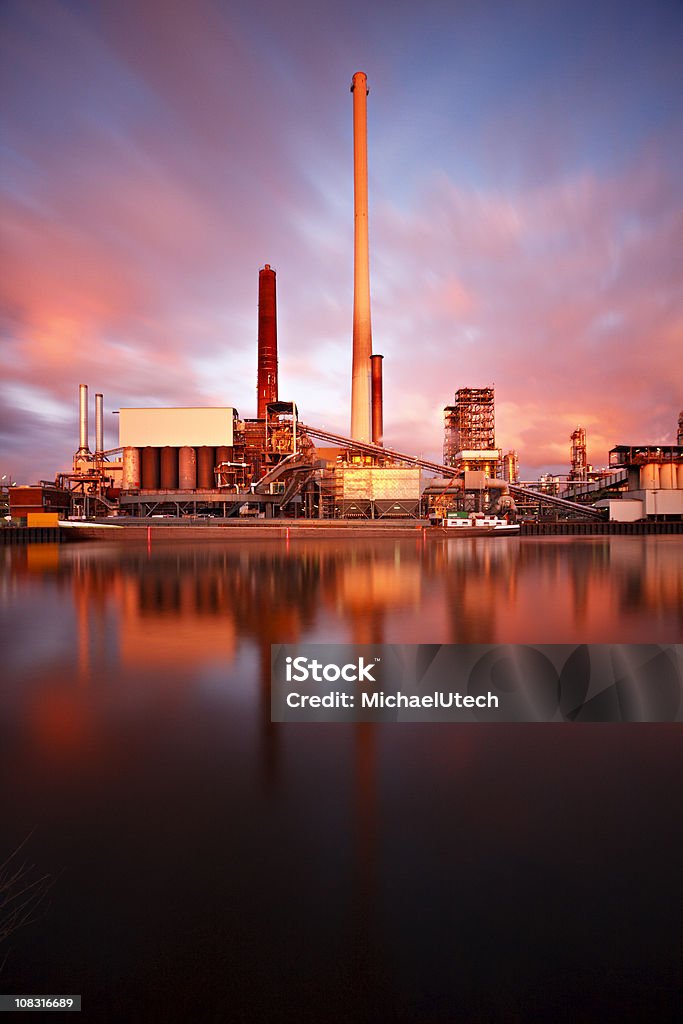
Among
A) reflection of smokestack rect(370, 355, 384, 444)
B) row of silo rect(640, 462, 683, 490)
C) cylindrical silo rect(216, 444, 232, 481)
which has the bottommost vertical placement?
row of silo rect(640, 462, 683, 490)

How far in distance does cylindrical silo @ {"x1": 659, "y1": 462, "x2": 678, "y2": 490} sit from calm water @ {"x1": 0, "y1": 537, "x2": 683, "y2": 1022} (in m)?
62.6

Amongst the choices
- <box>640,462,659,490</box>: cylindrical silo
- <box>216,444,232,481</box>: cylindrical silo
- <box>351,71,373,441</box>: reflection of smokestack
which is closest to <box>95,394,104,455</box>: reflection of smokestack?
<box>216,444,232,481</box>: cylindrical silo

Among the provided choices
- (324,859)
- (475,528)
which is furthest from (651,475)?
(324,859)

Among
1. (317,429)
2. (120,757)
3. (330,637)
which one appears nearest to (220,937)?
(120,757)

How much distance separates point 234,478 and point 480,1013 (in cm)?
5790

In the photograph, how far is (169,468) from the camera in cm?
5969

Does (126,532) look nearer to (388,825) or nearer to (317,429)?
(317,429)

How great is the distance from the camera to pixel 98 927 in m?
2.15

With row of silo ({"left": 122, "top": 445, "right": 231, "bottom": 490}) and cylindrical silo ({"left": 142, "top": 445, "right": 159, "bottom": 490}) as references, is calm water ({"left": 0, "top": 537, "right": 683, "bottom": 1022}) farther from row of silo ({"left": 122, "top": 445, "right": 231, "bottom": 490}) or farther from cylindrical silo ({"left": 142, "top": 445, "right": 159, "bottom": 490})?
cylindrical silo ({"left": 142, "top": 445, "right": 159, "bottom": 490})

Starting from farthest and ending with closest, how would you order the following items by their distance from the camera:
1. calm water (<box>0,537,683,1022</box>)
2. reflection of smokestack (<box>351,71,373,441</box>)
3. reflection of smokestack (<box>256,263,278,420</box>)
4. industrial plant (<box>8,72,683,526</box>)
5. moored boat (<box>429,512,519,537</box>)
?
reflection of smokestack (<box>256,263,278,420</box>) < reflection of smokestack (<box>351,71,373,441</box>) < industrial plant (<box>8,72,683,526</box>) < moored boat (<box>429,512,519,537</box>) < calm water (<box>0,537,683,1022</box>)

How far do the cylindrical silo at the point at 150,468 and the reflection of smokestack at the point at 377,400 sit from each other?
93.2 ft

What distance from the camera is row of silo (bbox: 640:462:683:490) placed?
5694 cm

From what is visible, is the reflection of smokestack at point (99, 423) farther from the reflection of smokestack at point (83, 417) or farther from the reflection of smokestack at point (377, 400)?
the reflection of smokestack at point (377, 400)

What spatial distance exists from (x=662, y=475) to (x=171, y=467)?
5588 cm
